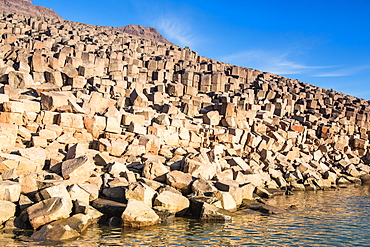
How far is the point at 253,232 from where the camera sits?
7.93 m

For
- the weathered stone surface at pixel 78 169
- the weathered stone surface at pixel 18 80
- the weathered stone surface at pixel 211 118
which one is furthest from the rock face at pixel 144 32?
the weathered stone surface at pixel 78 169

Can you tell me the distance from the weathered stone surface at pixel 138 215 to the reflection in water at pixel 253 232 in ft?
0.71

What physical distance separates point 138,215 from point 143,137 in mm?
5784

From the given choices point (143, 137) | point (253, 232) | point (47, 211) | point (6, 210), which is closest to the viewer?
point (47, 211)

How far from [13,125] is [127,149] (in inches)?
166

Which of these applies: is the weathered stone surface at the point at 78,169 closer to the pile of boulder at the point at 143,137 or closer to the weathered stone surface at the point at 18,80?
the pile of boulder at the point at 143,137

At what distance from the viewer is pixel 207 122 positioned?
18594 millimetres

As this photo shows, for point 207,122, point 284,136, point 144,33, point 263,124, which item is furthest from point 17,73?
point 144,33

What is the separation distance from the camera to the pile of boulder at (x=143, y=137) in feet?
28.4

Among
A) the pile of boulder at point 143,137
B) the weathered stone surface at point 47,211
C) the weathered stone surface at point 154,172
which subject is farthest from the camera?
the weathered stone surface at point 154,172

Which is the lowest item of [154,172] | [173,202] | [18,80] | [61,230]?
[61,230]

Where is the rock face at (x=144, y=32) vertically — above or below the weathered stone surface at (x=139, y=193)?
above

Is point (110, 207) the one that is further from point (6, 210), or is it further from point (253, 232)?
point (253, 232)

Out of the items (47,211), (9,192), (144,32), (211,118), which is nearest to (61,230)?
(47,211)
